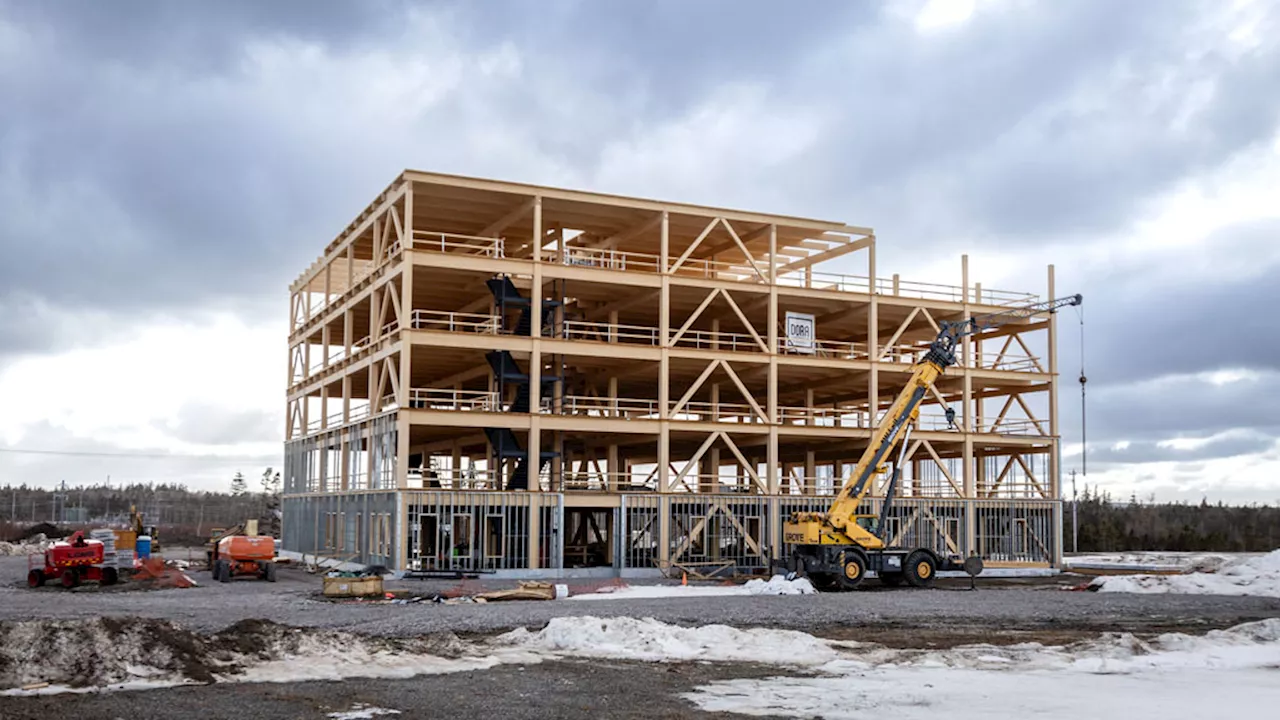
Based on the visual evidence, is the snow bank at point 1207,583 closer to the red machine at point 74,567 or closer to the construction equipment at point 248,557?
the construction equipment at point 248,557

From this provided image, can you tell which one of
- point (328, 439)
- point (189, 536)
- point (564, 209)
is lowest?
point (189, 536)

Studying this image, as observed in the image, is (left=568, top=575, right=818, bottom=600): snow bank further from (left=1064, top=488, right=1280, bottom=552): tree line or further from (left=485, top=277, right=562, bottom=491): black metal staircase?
(left=1064, top=488, right=1280, bottom=552): tree line

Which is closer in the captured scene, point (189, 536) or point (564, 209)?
point (564, 209)

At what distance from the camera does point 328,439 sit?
5291cm

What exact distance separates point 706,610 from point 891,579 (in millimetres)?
12333

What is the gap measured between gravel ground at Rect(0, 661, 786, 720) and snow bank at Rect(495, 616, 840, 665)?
2.03 metres

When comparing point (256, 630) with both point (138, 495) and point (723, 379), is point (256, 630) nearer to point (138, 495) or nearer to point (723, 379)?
point (723, 379)

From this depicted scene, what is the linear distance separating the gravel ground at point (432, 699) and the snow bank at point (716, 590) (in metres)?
14.9

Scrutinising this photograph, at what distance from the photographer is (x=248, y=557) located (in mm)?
39188

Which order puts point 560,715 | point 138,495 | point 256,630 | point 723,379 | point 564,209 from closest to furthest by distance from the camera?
point 560,715 → point 256,630 → point 564,209 → point 723,379 → point 138,495

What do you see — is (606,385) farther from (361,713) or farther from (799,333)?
(361,713)

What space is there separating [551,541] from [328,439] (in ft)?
50.5

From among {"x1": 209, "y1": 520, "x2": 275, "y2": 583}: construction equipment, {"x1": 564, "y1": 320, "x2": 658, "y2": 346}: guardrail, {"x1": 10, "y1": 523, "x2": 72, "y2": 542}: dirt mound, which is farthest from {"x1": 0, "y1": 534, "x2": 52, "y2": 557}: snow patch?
{"x1": 564, "y1": 320, "x2": 658, "y2": 346}: guardrail

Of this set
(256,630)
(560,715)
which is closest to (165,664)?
(256,630)
